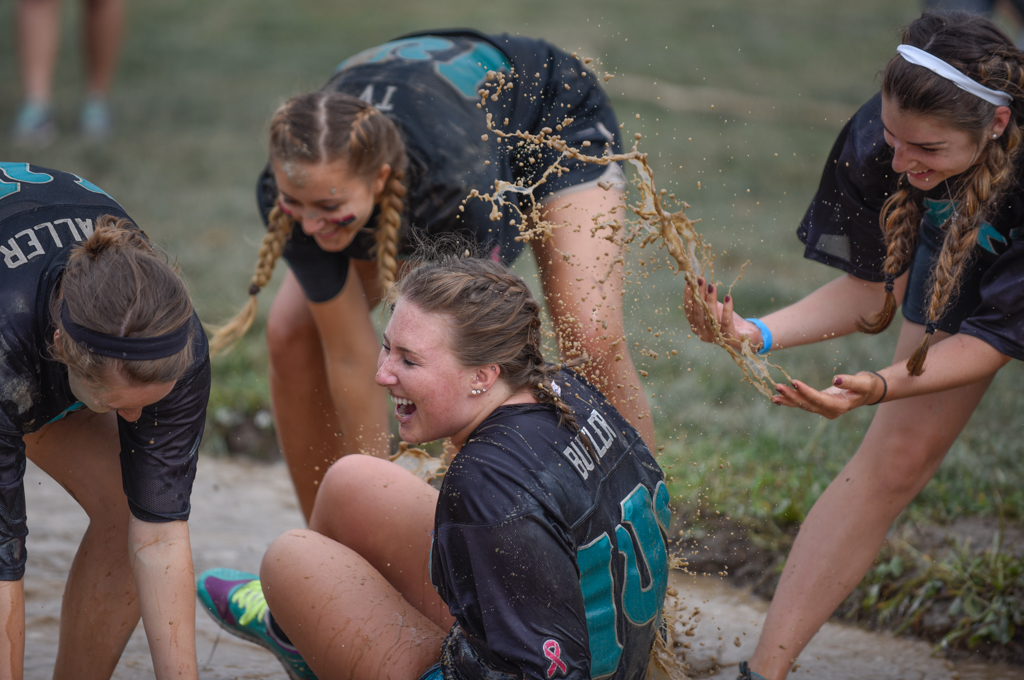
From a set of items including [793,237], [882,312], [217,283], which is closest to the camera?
[882,312]

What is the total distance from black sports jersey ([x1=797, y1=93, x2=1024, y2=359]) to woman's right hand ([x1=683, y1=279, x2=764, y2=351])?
33 cm

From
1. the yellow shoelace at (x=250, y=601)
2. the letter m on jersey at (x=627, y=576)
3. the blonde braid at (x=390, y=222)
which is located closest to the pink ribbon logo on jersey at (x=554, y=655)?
the letter m on jersey at (x=627, y=576)

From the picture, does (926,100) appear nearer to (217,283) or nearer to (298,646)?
(298,646)

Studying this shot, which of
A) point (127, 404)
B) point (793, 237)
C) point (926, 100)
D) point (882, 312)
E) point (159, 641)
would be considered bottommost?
point (793, 237)

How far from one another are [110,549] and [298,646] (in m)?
0.55

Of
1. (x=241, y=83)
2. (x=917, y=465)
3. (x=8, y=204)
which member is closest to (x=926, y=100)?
(x=917, y=465)

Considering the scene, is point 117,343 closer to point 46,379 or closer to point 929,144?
point 46,379

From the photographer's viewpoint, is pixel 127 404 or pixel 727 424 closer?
pixel 127 404

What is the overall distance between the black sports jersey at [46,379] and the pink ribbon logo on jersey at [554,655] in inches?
38.5

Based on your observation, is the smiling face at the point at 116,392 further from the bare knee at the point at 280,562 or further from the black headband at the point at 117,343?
the bare knee at the point at 280,562

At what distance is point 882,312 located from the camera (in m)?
2.56

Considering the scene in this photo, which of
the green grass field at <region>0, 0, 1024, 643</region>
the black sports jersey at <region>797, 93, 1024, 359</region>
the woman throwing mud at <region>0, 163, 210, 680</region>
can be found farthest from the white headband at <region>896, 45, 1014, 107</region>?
the woman throwing mud at <region>0, 163, 210, 680</region>

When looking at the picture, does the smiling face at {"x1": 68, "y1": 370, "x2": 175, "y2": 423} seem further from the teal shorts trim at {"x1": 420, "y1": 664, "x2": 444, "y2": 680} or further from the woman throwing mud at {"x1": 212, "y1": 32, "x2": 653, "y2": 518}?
the woman throwing mud at {"x1": 212, "y1": 32, "x2": 653, "y2": 518}

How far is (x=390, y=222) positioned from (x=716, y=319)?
1.07 m
